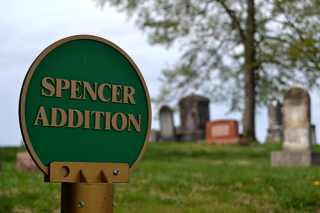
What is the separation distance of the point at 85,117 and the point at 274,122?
1914 centimetres

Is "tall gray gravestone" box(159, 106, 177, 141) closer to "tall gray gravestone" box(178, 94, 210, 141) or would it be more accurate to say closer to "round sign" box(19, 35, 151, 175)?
"tall gray gravestone" box(178, 94, 210, 141)

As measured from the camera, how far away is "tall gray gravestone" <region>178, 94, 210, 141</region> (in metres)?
19.0

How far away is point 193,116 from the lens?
19.2 metres

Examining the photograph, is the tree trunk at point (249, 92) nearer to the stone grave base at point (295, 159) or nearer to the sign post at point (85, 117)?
the stone grave base at point (295, 159)

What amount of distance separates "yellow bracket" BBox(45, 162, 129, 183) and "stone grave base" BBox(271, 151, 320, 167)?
8.17 m

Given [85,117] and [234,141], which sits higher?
[85,117]

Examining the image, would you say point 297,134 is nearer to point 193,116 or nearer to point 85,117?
point 85,117

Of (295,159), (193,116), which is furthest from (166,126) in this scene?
(295,159)

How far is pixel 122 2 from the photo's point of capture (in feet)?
54.5

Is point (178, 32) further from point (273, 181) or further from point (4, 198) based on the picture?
point (4, 198)

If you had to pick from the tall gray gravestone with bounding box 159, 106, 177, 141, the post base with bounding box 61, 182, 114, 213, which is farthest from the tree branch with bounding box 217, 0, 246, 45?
the post base with bounding box 61, 182, 114, 213

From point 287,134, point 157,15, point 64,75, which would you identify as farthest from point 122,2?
point 64,75

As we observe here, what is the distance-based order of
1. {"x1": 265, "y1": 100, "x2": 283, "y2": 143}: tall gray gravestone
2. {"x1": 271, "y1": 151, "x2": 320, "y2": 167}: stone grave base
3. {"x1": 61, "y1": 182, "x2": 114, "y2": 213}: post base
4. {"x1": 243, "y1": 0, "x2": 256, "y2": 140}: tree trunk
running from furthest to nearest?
{"x1": 265, "y1": 100, "x2": 283, "y2": 143}: tall gray gravestone < {"x1": 243, "y1": 0, "x2": 256, "y2": 140}: tree trunk < {"x1": 271, "y1": 151, "x2": 320, "y2": 167}: stone grave base < {"x1": 61, "y1": 182, "x2": 114, "y2": 213}: post base

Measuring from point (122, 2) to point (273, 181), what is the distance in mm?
12809
